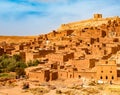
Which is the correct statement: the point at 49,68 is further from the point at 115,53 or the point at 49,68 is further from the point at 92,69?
the point at 115,53

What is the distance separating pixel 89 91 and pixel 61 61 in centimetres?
942

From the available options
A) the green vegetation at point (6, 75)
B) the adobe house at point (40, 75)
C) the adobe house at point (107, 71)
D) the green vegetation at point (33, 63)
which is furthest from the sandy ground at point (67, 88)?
the green vegetation at point (33, 63)

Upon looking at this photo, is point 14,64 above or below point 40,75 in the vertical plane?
above

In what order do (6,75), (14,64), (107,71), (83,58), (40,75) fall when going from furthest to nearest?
(14,64), (6,75), (83,58), (40,75), (107,71)

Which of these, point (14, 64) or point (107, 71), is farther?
point (14, 64)

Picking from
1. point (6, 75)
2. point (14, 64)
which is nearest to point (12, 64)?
point (14, 64)

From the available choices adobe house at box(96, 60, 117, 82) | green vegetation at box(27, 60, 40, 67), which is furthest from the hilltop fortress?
green vegetation at box(27, 60, 40, 67)

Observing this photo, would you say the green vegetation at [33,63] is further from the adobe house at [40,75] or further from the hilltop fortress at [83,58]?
the adobe house at [40,75]

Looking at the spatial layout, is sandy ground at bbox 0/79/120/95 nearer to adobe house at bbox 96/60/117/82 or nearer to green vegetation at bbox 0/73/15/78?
adobe house at bbox 96/60/117/82

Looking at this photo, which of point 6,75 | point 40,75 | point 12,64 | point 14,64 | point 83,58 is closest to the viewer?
point 40,75

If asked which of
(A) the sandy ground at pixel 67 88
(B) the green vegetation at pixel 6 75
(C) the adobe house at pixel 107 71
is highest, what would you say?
(C) the adobe house at pixel 107 71

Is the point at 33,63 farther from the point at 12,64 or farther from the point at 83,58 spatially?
the point at 83,58

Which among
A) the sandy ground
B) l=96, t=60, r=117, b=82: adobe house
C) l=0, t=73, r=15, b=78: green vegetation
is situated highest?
l=96, t=60, r=117, b=82: adobe house

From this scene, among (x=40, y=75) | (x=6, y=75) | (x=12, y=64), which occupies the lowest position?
(x=6, y=75)
